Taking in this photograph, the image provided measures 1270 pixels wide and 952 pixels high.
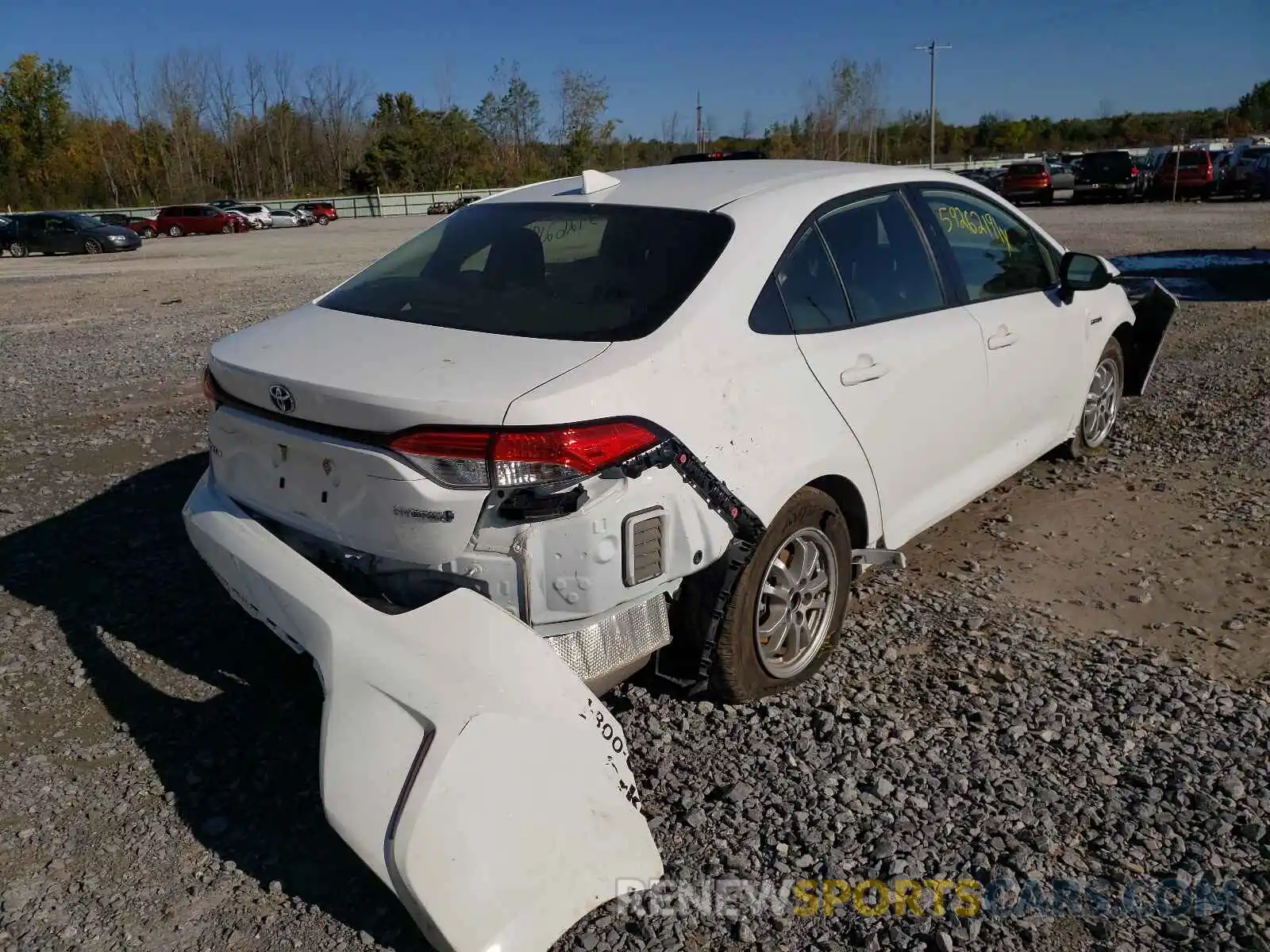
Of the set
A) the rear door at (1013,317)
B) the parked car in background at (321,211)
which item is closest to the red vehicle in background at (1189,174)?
the rear door at (1013,317)

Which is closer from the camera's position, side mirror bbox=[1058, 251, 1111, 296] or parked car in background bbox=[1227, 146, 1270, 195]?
side mirror bbox=[1058, 251, 1111, 296]

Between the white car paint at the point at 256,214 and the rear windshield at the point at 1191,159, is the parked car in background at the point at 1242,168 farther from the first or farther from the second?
the white car paint at the point at 256,214

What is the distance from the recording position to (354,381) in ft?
9.20

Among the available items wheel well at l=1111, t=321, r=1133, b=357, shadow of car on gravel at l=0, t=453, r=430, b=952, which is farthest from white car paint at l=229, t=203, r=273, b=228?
wheel well at l=1111, t=321, r=1133, b=357

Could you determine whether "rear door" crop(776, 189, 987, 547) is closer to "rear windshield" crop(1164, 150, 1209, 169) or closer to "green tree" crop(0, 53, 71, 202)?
"rear windshield" crop(1164, 150, 1209, 169)

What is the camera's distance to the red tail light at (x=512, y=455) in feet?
8.50

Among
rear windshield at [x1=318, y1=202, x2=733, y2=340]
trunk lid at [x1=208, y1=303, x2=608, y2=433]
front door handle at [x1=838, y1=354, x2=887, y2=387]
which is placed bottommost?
front door handle at [x1=838, y1=354, x2=887, y2=387]

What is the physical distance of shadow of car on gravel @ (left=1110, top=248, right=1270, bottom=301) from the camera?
11984 mm

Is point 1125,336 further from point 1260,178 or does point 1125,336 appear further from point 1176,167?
point 1176,167

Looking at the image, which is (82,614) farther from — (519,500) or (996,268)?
(996,268)

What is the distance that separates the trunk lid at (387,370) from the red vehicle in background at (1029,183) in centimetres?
3496

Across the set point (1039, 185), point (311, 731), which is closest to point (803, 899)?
point (311, 731)

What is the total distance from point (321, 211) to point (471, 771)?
54.1 metres

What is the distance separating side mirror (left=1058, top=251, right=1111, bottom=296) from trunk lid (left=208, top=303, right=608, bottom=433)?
117 inches
